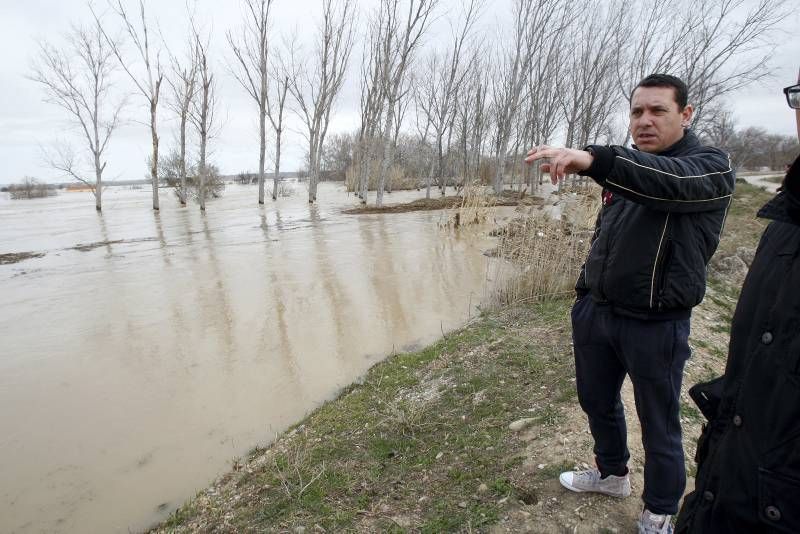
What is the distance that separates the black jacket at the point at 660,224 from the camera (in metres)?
1.53

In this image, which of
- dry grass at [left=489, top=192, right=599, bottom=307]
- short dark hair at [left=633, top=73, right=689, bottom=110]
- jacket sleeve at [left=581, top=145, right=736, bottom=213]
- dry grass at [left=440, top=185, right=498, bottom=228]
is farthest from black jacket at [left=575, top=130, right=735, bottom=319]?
dry grass at [left=440, top=185, right=498, bottom=228]

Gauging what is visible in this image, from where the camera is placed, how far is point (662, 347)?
1756 mm

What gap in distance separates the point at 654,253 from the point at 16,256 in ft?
49.6

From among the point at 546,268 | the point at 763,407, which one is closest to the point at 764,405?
the point at 763,407

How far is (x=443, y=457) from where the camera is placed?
268 centimetres

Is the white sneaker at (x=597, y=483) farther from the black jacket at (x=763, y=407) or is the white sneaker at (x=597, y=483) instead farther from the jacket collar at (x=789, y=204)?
the jacket collar at (x=789, y=204)

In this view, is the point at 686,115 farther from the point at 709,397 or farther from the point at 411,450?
the point at 411,450

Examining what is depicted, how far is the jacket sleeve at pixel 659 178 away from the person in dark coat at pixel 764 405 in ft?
1.43

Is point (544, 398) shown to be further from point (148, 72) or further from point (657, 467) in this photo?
point (148, 72)

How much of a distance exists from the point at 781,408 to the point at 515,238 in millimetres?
6395

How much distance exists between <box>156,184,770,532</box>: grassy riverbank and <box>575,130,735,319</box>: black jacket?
1103 millimetres

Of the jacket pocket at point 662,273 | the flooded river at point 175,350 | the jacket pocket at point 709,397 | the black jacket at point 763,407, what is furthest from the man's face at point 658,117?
the flooded river at point 175,350

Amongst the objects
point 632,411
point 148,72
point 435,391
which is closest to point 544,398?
point 632,411

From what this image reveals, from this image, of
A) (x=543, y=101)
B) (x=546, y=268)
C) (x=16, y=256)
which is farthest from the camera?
(x=543, y=101)
